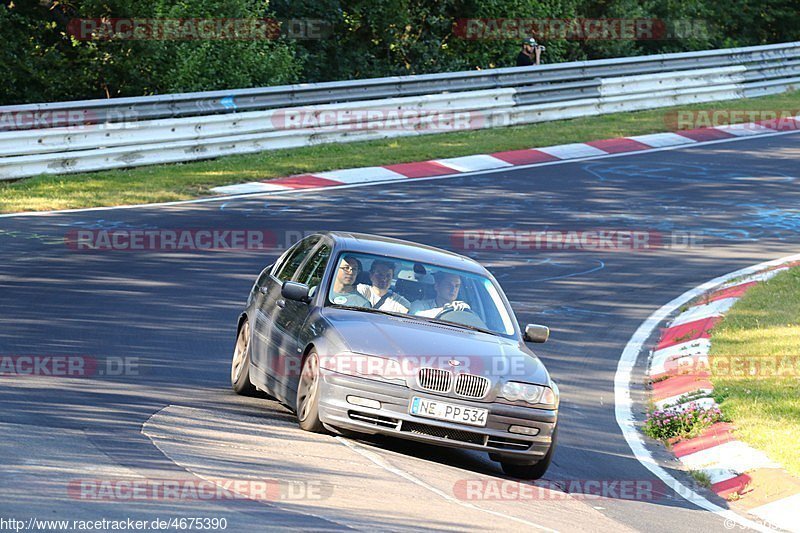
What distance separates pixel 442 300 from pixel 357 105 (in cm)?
1447

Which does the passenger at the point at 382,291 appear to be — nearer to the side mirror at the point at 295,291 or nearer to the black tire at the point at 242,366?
the side mirror at the point at 295,291

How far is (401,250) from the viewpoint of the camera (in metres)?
9.90

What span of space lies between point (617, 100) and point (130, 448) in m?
21.9

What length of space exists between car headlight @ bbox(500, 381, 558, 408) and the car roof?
1.54 m

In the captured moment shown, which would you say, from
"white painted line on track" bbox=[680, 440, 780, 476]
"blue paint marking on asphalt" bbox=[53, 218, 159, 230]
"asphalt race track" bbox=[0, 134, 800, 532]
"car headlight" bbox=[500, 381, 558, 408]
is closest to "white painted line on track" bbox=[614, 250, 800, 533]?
"asphalt race track" bbox=[0, 134, 800, 532]

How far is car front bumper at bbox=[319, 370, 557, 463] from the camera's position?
8.30 meters

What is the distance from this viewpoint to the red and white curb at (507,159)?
2000cm

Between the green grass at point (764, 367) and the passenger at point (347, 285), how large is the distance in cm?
327

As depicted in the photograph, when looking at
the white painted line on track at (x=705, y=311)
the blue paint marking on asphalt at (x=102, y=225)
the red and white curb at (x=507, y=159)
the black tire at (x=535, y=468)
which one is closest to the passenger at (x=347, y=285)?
the black tire at (x=535, y=468)

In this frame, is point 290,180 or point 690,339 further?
point 290,180

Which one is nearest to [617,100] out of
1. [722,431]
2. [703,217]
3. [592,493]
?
[703,217]

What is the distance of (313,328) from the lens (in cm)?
899

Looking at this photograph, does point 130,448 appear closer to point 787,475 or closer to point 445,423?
point 445,423

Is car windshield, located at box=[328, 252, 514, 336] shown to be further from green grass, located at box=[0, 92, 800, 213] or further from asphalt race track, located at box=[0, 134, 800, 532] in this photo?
green grass, located at box=[0, 92, 800, 213]
